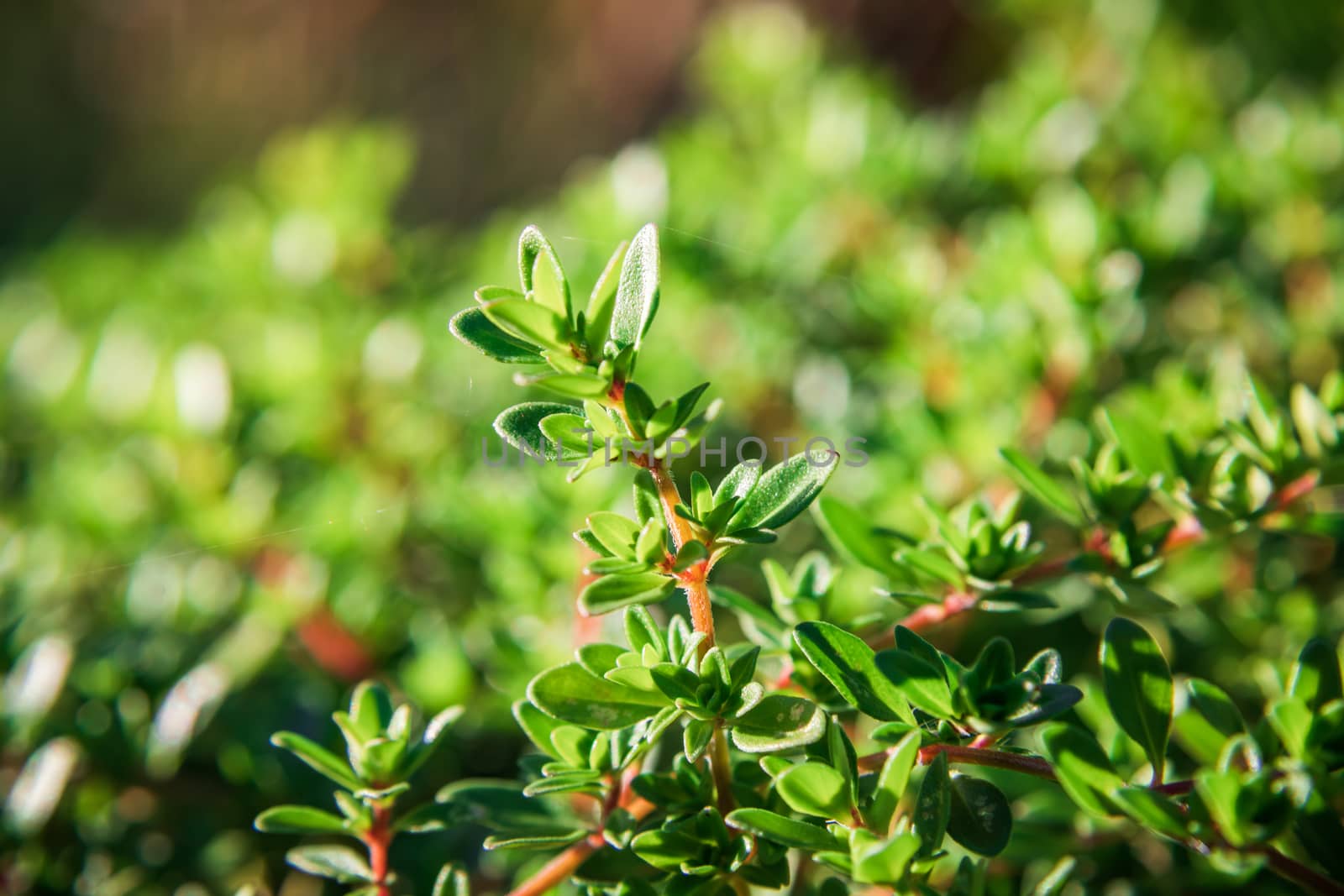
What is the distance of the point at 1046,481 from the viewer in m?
0.60

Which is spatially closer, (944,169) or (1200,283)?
(1200,283)

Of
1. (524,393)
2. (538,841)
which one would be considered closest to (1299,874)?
(538,841)

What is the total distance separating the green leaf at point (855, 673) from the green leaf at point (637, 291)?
182 mm

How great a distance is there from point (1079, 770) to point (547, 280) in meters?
0.37

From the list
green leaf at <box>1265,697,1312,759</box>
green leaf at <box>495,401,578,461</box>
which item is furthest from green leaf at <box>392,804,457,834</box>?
green leaf at <box>1265,697,1312,759</box>

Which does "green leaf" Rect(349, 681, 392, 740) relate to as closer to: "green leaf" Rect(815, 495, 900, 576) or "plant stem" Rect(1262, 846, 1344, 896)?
"green leaf" Rect(815, 495, 900, 576)

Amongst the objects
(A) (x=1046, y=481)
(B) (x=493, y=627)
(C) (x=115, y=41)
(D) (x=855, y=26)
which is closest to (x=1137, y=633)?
(A) (x=1046, y=481)

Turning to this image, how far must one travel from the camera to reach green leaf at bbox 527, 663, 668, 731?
0.50m

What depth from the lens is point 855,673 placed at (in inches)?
20.1

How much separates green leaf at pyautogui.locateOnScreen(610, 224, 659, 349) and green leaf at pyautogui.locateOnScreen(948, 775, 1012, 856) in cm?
30

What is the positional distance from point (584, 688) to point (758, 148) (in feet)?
4.37

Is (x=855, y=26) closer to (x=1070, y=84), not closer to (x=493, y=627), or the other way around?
(x=1070, y=84)

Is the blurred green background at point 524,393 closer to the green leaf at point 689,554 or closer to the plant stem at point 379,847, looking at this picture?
the plant stem at point 379,847

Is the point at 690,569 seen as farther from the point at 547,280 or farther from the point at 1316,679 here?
the point at 1316,679
